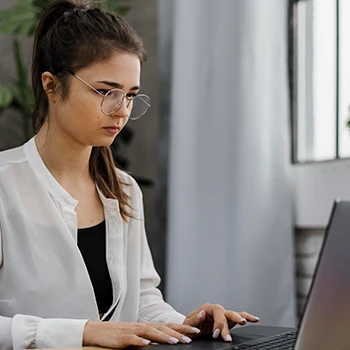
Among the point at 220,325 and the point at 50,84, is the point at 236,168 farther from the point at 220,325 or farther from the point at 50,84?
the point at 220,325

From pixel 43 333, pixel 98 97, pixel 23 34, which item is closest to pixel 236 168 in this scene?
pixel 23 34

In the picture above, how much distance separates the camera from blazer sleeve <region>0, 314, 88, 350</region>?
1324mm

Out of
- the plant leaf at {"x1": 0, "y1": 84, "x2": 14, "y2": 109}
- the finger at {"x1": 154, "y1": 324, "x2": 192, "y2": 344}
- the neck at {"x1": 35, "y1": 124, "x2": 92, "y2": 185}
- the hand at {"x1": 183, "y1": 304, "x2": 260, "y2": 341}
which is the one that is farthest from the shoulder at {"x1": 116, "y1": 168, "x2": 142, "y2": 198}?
the plant leaf at {"x1": 0, "y1": 84, "x2": 14, "y2": 109}

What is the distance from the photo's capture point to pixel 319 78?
2898 mm

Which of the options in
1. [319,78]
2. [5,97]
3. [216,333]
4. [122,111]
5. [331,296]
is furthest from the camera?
[5,97]

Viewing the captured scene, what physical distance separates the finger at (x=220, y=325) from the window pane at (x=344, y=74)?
4.96ft

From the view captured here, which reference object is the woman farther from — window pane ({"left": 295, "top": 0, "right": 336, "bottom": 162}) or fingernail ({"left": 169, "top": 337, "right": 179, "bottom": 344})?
window pane ({"left": 295, "top": 0, "right": 336, "bottom": 162})

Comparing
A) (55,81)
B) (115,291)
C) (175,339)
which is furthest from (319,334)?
(55,81)

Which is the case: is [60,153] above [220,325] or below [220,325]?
above

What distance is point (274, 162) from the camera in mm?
2863

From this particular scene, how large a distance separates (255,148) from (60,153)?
1.27 meters

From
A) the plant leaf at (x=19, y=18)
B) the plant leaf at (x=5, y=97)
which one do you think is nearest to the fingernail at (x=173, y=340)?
the plant leaf at (x=5, y=97)

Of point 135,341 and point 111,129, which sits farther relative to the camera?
point 111,129

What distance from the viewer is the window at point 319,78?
2.79 meters
